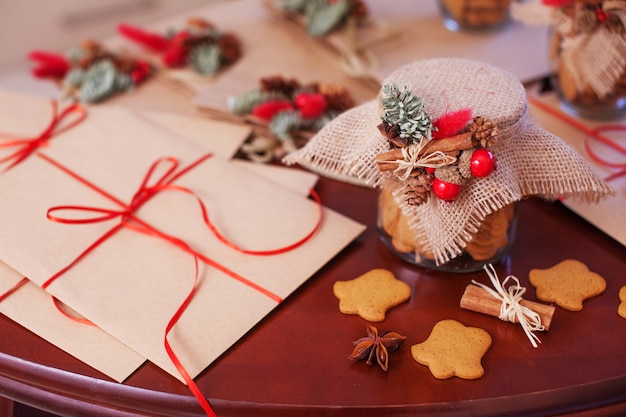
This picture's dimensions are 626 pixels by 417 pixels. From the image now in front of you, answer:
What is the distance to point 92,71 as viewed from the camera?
1153mm

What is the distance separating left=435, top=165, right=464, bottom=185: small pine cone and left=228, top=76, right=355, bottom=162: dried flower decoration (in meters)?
0.32

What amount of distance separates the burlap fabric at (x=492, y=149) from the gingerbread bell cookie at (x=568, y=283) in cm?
8

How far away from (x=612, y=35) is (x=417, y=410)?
530 mm

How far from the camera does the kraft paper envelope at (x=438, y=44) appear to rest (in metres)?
1.10

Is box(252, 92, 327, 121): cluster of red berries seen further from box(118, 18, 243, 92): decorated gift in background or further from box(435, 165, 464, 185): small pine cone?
box(435, 165, 464, 185): small pine cone

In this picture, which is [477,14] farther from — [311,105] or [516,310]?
[516,310]

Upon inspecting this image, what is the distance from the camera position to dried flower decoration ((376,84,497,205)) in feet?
2.22

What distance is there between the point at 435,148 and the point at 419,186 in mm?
40

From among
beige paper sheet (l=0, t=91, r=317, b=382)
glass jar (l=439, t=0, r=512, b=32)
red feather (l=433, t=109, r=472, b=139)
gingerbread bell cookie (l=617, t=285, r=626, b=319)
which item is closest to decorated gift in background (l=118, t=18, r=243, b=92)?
beige paper sheet (l=0, t=91, r=317, b=382)

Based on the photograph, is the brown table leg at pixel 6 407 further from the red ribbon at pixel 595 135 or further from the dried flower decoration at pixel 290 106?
the red ribbon at pixel 595 135

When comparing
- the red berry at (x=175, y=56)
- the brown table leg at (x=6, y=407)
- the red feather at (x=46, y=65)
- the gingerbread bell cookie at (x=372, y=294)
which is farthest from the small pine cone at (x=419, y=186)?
the red feather at (x=46, y=65)

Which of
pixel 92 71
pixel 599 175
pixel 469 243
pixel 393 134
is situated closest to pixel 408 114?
pixel 393 134

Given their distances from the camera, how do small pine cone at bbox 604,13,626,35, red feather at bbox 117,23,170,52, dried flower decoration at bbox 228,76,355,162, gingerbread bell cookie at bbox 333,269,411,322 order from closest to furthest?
gingerbread bell cookie at bbox 333,269,411,322 → small pine cone at bbox 604,13,626,35 → dried flower decoration at bbox 228,76,355,162 → red feather at bbox 117,23,170,52

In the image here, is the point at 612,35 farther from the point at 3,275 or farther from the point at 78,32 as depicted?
the point at 78,32
